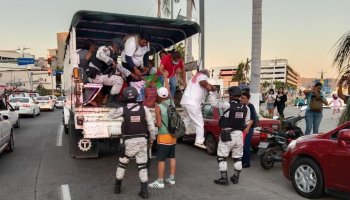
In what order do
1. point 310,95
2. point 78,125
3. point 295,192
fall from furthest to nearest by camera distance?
point 310,95 → point 78,125 → point 295,192

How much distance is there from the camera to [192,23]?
846cm

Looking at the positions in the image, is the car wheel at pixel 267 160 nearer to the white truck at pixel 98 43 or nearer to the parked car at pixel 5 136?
the white truck at pixel 98 43

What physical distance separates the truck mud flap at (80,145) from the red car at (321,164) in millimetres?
4285

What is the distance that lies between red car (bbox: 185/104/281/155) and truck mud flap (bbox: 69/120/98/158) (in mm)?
2852

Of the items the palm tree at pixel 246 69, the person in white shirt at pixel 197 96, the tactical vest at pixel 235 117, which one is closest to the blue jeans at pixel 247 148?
the person in white shirt at pixel 197 96

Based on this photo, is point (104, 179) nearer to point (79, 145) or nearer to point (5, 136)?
point (79, 145)

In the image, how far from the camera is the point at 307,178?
591 cm

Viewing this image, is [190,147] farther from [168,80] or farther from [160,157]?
[160,157]

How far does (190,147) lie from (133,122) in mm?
5535

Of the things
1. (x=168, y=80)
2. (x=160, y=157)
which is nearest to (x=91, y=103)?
(x=168, y=80)

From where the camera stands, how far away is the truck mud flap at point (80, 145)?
27.3 ft

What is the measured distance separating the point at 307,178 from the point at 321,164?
39 cm

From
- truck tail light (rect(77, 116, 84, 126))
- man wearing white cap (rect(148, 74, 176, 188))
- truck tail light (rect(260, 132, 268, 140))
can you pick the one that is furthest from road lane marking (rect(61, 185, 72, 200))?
truck tail light (rect(260, 132, 268, 140))

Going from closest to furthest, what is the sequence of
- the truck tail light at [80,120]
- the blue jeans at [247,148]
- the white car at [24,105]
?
the truck tail light at [80,120] → the blue jeans at [247,148] → the white car at [24,105]
